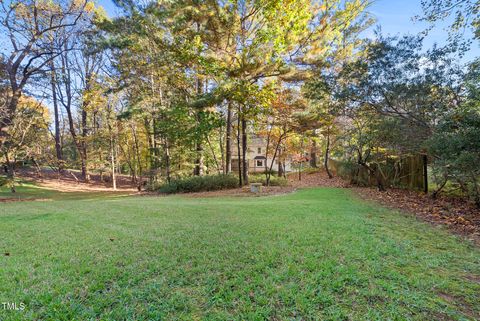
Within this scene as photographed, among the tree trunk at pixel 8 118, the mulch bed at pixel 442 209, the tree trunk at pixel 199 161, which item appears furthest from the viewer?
the tree trunk at pixel 199 161

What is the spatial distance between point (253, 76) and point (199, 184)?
588 centimetres

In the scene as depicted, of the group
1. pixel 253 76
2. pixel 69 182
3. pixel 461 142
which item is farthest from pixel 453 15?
pixel 69 182

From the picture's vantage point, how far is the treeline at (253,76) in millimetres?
6094

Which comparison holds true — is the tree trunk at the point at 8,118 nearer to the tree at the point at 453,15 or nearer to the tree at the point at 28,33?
the tree at the point at 28,33

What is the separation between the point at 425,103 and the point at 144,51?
457 inches

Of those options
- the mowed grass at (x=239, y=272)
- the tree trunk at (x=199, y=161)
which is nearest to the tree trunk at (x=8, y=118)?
the tree trunk at (x=199, y=161)

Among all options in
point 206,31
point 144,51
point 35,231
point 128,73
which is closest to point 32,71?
point 128,73

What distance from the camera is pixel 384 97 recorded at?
6652 mm

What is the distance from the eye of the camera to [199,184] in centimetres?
1230

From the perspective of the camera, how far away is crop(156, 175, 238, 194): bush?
1226cm

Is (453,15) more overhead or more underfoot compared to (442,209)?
more overhead

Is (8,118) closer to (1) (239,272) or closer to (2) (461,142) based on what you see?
(1) (239,272)

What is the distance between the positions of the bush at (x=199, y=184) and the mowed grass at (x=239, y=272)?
26.3 feet

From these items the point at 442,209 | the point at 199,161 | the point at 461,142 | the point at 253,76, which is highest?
the point at 253,76
